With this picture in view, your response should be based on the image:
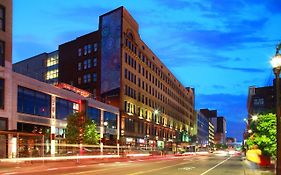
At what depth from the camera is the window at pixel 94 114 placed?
74400mm

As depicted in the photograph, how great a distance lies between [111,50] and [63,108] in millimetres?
32386

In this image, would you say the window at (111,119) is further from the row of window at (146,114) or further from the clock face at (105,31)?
the clock face at (105,31)

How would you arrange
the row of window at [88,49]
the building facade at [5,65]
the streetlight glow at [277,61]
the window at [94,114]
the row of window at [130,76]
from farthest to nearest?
the row of window at [88,49] → the row of window at [130,76] → the window at [94,114] → the building facade at [5,65] → the streetlight glow at [277,61]

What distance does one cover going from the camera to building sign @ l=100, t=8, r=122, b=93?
9231 cm

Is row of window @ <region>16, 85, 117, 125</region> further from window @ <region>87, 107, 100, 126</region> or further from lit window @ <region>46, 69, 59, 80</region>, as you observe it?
lit window @ <region>46, 69, 59, 80</region>

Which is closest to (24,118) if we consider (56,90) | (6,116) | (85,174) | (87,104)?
(6,116)

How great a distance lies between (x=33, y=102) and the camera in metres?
54.3

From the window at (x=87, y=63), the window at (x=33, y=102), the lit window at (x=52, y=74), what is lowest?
the window at (x=33, y=102)

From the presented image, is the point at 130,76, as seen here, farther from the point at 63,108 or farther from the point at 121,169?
the point at 121,169

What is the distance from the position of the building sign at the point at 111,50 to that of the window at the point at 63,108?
25479mm

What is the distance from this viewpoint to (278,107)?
16328mm

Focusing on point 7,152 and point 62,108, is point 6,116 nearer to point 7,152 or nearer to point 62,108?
point 7,152

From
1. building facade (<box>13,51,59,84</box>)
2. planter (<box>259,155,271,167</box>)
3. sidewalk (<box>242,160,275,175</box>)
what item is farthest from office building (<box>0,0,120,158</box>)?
building facade (<box>13,51,59,84</box>)

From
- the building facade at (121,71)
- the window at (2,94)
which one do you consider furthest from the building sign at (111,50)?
the window at (2,94)
